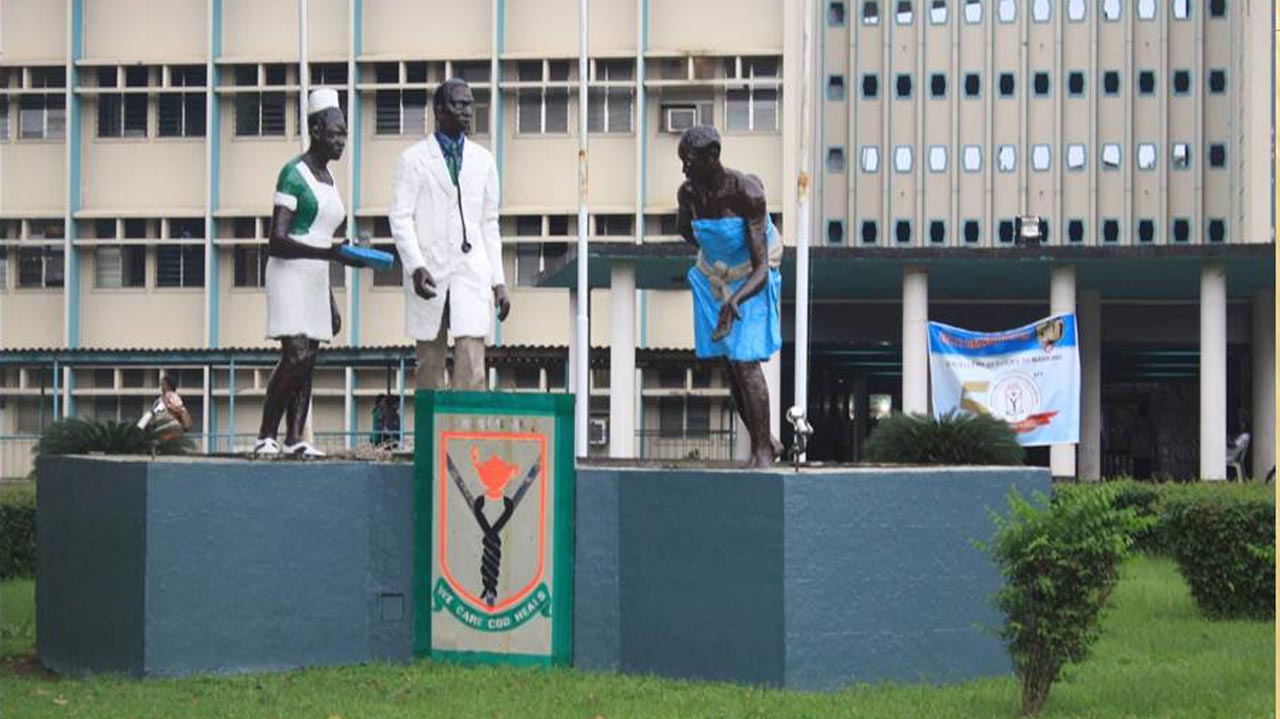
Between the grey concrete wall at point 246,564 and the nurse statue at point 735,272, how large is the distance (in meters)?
2.33

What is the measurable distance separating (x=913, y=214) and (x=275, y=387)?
42427mm

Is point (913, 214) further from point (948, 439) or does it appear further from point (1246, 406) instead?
point (948, 439)

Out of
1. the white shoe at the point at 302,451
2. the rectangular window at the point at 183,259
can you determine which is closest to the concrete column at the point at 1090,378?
the rectangular window at the point at 183,259

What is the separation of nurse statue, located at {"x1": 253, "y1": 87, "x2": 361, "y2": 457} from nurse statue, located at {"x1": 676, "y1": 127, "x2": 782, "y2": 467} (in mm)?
2790

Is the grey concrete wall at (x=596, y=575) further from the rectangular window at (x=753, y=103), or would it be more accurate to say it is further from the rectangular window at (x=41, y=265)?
the rectangular window at (x=41, y=265)

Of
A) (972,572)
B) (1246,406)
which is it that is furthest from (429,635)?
(1246,406)

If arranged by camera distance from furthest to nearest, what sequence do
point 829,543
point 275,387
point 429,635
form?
1. point 275,387
2. point 429,635
3. point 829,543

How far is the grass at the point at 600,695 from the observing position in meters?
13.0

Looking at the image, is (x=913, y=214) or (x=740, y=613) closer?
(x=740, y=613)

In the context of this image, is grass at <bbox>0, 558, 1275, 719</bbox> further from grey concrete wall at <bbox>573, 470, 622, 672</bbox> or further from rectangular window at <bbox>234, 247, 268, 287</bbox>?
rectangular window at <bbox>234, 247, 268, 287</bbox>

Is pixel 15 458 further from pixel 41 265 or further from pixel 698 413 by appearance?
pixel 698 413

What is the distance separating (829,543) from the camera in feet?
46.0

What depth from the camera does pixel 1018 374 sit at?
3316 cm

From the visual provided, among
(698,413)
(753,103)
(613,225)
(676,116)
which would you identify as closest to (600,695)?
(698,413)
